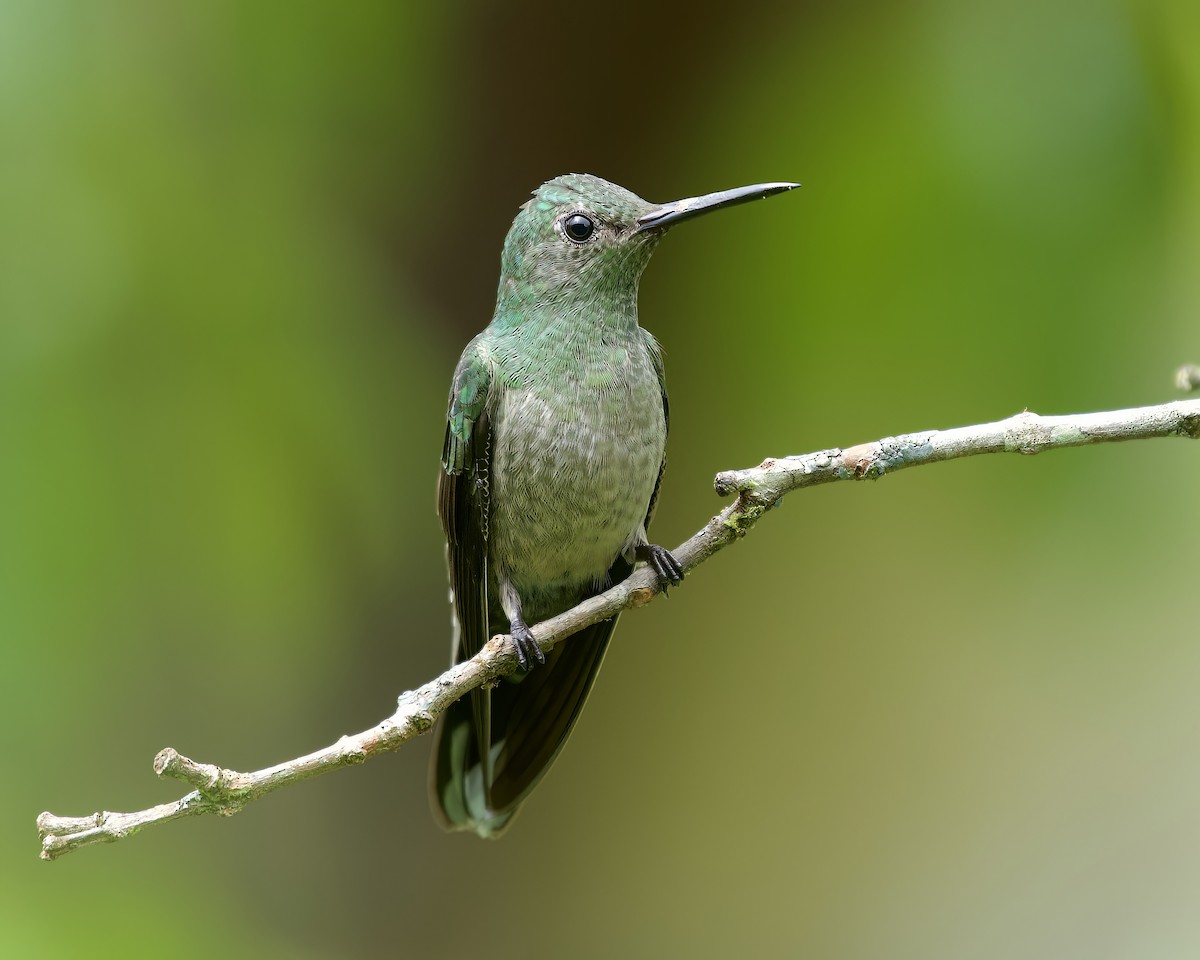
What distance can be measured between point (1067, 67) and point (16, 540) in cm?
402

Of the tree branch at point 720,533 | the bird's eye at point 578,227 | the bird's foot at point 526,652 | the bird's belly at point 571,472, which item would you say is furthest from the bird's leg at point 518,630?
the bird's eye at point 578,227

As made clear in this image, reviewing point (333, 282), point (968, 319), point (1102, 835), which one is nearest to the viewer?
point (1102, 835)

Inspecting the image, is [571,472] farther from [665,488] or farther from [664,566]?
[665,488]

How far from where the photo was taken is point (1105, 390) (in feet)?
12.4

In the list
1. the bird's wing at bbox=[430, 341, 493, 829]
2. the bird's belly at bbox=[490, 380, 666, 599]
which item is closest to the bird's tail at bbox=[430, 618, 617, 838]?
the bird's wing at bbox=[430, 341, 493, 829]

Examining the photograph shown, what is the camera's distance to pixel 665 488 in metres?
4.38

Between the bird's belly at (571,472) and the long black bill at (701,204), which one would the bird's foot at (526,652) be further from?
the long black bill at (701,204)

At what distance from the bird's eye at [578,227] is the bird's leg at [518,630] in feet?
2.90

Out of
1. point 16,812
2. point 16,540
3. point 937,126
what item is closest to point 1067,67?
point 937,126

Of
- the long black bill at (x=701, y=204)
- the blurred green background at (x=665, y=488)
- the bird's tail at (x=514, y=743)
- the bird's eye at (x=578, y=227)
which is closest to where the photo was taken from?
the long black bill at (x=701, y=204)

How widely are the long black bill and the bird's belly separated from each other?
1.30 ft

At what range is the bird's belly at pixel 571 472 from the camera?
2543mm

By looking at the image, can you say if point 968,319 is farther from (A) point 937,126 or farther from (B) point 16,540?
(B) point 16,540

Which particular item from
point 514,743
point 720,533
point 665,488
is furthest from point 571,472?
point 665,488
